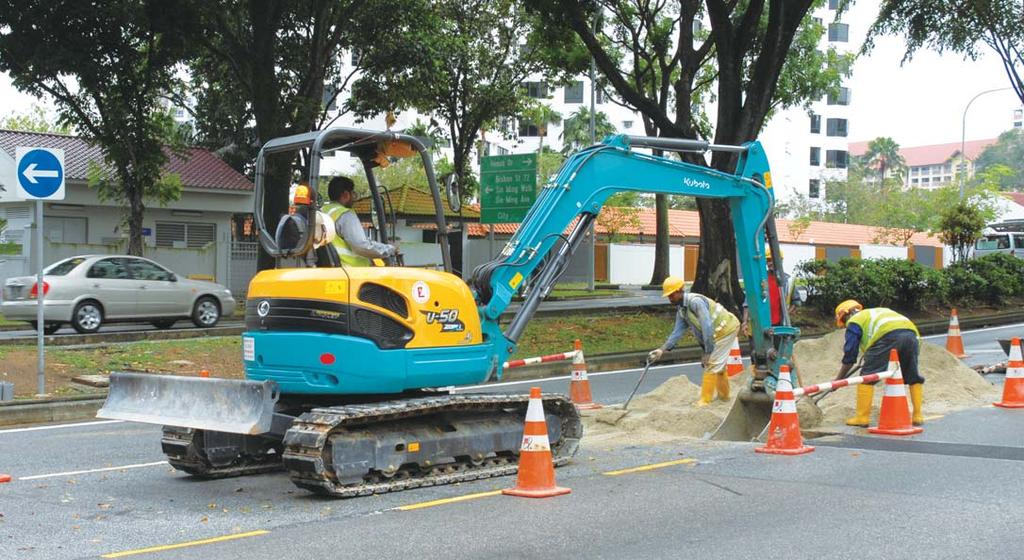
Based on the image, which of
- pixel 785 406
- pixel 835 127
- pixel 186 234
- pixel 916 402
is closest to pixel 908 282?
pixel 916 402

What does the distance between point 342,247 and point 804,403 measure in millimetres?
5835

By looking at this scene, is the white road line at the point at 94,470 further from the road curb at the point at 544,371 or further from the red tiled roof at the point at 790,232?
the red tiled roof at the point at 790,232

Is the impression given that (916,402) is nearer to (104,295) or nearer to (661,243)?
(104,295)

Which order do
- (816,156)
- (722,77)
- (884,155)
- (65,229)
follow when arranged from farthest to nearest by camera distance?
(884,155) → (816,156) → (65,229) → (722,77)

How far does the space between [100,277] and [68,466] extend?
45.1 feet

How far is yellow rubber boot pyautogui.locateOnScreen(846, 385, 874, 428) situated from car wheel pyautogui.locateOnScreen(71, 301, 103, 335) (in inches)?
640

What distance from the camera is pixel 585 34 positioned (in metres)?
23.1

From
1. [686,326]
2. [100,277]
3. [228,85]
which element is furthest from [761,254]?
[228,85]

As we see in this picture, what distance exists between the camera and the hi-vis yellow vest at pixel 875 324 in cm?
1223

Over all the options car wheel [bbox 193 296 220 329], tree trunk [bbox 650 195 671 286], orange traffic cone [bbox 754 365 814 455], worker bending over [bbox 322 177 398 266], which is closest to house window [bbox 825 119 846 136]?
tree trunk [bbox 650 195 671 286]

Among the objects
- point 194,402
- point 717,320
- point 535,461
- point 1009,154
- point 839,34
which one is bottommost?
point 535,461

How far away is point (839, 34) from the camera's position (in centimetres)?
8919

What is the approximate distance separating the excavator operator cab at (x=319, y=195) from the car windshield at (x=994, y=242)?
1722 inches

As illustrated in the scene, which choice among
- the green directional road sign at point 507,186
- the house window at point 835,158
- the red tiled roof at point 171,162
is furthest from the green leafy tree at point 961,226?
Answer: the house window at point 835,158
